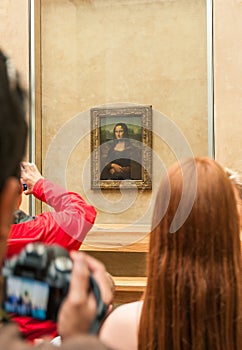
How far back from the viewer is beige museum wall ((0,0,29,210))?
5.97 meters

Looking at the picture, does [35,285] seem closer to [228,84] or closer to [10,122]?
[10,122]

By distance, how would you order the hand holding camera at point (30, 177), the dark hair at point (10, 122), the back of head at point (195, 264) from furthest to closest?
the hand holding camera at point (30, 177) < the back of head at point (195, 264) < the dark hair at point (10, 122)

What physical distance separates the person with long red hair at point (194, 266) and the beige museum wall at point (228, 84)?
394 centimetres

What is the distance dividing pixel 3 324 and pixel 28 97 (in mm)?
195

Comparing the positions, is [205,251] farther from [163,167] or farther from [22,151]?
[163,167]

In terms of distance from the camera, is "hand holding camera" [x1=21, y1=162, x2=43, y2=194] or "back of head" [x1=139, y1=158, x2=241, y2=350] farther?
"hand holding camera" [x1=21, y1=162, x2=43, y2=194]

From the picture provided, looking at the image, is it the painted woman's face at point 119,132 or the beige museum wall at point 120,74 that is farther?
the painted woman's face at point 119,132

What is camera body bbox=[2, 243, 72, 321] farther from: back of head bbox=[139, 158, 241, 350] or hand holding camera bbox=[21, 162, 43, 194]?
hand holding camera bbox=[21, 162, 43, 194]

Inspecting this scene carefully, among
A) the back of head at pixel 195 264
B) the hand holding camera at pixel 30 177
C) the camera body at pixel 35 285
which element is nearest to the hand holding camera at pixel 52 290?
the camera body at pixel 35 285

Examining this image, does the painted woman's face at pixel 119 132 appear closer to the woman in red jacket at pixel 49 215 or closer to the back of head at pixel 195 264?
the woman in red jacket at pixel 49 215

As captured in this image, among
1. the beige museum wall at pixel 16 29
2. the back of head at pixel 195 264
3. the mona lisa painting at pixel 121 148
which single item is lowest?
the back of head at pixel 195 264

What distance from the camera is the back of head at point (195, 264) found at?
1.55m

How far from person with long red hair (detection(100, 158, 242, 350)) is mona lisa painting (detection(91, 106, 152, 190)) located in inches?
165

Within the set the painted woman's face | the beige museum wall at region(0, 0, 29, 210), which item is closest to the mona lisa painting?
the painted woman's face
